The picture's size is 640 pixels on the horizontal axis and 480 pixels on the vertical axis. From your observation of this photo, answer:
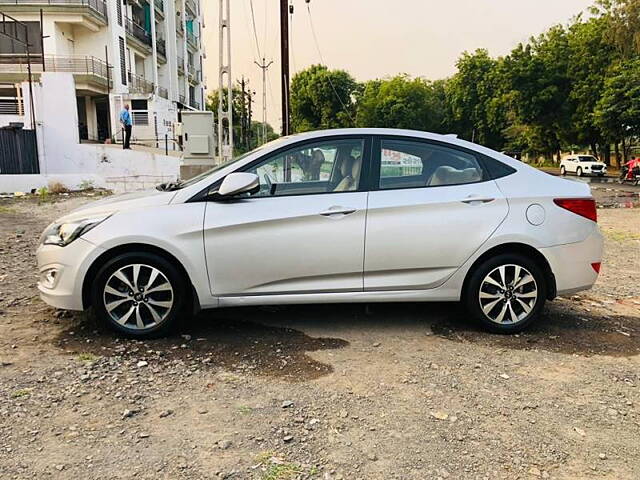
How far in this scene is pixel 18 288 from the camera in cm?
584

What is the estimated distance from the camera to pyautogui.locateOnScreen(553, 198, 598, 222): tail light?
4.56m

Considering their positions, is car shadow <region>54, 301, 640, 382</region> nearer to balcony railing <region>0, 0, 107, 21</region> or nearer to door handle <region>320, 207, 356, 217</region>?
door handle <region>320, 207, 356, 217</region>

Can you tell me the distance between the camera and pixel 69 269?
13.8 ft

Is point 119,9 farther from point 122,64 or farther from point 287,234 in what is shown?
point 287,234

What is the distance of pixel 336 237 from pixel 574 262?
6.67 ft

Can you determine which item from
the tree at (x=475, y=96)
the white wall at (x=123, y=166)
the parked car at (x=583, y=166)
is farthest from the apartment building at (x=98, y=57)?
the tree at (x=475, y=96)

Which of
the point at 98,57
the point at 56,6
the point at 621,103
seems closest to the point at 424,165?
the point at 56,6

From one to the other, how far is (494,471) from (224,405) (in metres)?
1.59

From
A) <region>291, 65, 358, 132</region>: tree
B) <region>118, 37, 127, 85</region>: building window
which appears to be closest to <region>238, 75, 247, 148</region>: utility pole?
<region>291, 65, 358, 132</region>: tree

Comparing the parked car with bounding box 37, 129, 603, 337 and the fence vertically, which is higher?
the fence

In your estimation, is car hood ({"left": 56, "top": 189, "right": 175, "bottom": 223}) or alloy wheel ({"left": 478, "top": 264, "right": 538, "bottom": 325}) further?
alloy wheel ({"left": 478, "top": 264, "right": 538, "bottom": 325})

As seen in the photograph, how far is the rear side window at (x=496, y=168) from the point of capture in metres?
4.63

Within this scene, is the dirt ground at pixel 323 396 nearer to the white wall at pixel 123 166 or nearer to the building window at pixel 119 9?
the white wall at pixel 123 166

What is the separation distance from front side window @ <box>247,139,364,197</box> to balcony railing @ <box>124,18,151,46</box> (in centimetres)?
3459
